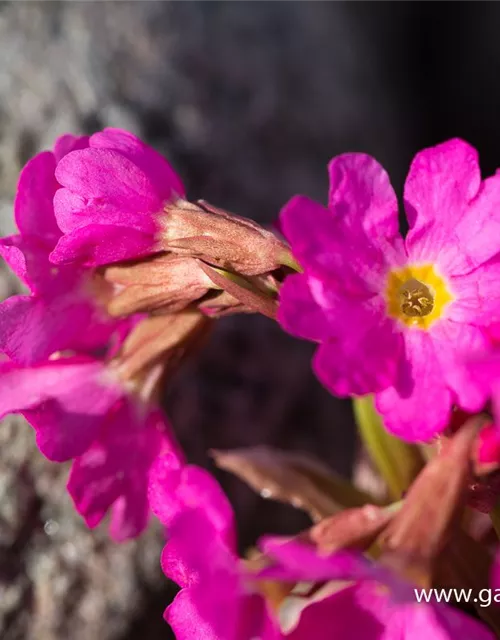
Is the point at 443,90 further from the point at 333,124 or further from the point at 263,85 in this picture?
the point at 263,85

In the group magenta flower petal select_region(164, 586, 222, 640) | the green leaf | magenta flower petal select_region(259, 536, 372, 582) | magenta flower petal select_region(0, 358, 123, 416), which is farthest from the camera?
the green leaf

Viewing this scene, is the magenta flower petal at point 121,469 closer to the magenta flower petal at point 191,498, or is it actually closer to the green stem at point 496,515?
the magenta flower petal at point 191,498

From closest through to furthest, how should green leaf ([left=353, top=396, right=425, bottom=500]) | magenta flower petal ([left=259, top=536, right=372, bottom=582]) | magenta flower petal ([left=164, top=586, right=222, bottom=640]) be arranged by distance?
magenta flower petal ([left=259, top=536, right=372, bottom=582]) → magenta flower petal ([left=164, top=586, right=222, bottom=640]) → green leaf ([left=353, top=396, right=425, bottom=500])

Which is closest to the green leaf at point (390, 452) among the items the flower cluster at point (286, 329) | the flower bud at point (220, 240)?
the flower cluster at point (286, 329)

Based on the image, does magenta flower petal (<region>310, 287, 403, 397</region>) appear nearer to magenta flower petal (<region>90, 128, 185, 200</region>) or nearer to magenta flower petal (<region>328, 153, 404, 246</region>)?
magenta flower petal (<region>328, 153, 404, 246</region>)

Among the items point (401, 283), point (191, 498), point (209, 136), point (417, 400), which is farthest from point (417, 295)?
point (209, 136)

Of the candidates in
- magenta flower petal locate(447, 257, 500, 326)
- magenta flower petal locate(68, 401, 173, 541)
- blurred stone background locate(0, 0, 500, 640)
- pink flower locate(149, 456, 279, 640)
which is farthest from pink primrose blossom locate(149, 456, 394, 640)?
blurred stone background locate(0, 0, 500, 640)

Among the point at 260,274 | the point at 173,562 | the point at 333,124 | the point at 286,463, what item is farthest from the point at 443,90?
the point at 173,562
